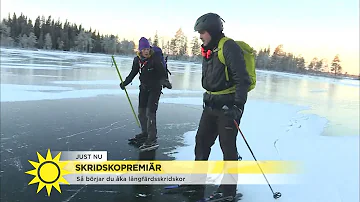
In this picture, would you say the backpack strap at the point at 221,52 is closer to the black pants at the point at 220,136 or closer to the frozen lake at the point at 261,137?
the black pants at the point at 220,136

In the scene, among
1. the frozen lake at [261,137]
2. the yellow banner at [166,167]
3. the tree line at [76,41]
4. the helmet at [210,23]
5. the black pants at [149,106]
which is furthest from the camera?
the tree line at [76,41]

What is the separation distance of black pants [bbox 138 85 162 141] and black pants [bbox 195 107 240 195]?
5.13 ft

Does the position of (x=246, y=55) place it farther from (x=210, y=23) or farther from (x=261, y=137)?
(x=261, y=137)

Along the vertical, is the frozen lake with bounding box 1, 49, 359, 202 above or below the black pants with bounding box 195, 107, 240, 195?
below

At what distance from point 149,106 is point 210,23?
2157mm

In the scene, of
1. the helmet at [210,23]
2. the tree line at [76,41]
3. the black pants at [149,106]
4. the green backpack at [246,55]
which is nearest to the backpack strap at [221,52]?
the green backpack at [246,55]

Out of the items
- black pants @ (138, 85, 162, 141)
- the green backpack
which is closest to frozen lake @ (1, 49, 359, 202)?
black pants @ (138, 85, 162, 141)

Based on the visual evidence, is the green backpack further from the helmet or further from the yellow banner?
the yellow banner

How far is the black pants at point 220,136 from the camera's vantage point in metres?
2.98

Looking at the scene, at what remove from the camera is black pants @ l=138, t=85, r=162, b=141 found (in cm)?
473

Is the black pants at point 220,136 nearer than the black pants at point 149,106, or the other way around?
the black pants at point 220,136

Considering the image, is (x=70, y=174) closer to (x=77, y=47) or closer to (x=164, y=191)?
(x=164, y=191)

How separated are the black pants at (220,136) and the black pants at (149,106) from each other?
1.57 m

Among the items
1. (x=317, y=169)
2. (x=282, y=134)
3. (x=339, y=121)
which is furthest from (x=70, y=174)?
(x=339, y=121)
